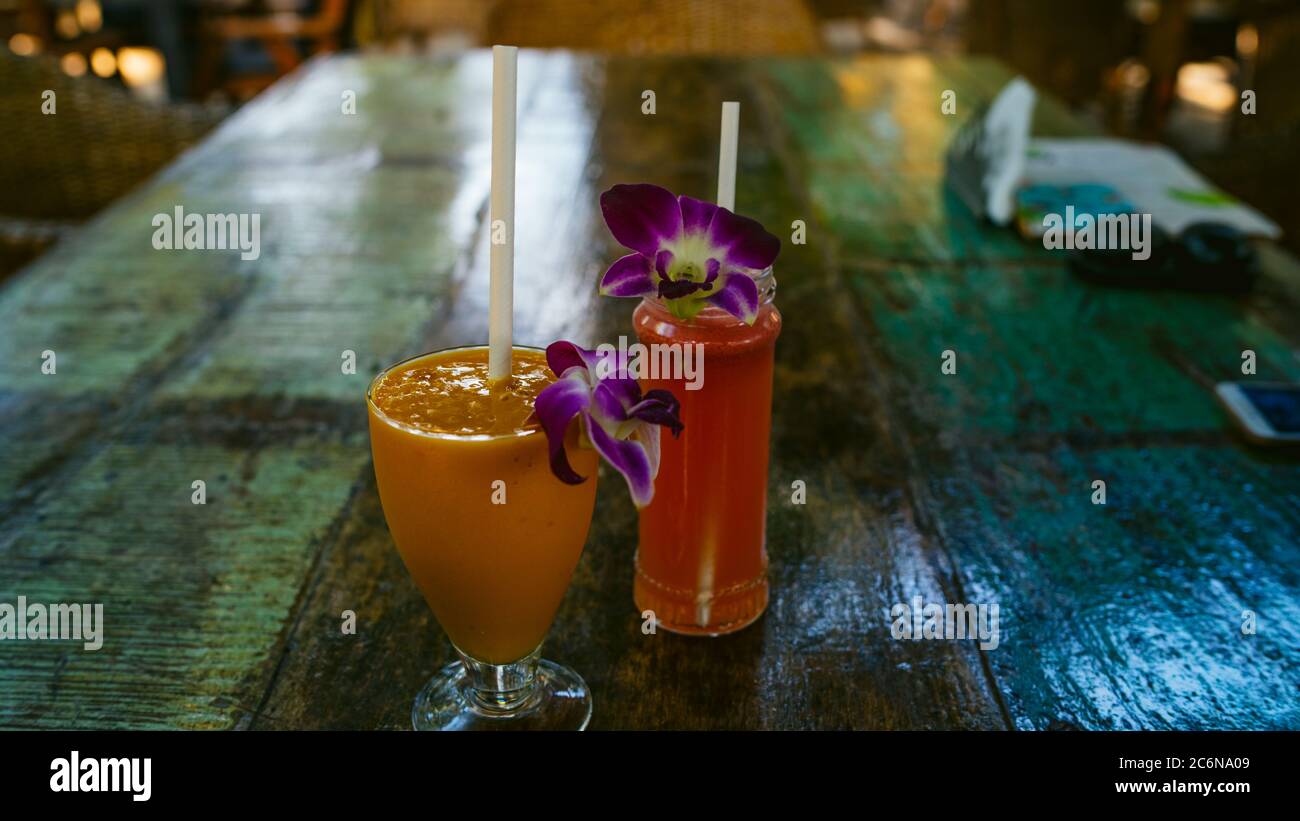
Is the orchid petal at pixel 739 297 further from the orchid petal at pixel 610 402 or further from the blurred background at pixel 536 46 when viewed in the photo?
the blurred background at pixel 536 46

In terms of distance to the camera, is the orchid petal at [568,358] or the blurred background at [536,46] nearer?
the orchid petal at [568,358]

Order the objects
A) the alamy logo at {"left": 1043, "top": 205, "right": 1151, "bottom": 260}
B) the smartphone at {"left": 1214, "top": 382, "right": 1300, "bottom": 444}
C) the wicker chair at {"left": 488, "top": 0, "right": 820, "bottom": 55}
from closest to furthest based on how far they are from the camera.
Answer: the smartphone at {"left": 1214, "top": 382, "right": 1300, "bottom": 444} → the alamy logo at {"left": 1043, "top": 205, "right": 1151, "bottom": 260} → the wicker chair at {"left": 488, "top": 0, "right": 820, "bottom": 55}

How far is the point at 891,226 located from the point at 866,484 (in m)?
0.79

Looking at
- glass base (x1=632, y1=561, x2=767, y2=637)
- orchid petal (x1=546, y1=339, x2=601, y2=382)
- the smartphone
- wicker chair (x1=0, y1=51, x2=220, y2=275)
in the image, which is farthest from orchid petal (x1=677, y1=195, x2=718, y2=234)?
wicker chair (x1=0, y1=51, x2=220, y2=275)

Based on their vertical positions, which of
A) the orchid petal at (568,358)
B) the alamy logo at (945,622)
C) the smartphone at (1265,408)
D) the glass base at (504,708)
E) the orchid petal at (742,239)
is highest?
the orchid petal at (742,239)

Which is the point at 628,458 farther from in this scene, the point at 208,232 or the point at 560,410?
the point at 208,232

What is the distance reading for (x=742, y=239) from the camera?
0.64 m

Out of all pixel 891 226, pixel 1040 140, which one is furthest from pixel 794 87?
pixel 891 226

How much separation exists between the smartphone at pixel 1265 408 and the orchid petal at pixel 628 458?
717mm

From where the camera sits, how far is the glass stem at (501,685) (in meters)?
0.68

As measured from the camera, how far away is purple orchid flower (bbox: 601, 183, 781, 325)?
0.63 metres

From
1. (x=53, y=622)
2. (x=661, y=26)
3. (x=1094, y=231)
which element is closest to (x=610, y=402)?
(x=53, y=622)

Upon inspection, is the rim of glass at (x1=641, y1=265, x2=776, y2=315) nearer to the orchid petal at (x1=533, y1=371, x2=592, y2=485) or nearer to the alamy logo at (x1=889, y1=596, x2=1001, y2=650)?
the orchid petal at (x1=533, y1=371, x2=592, y2=485)
